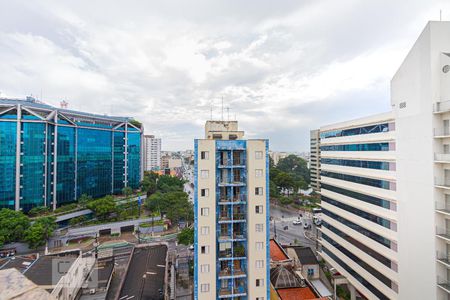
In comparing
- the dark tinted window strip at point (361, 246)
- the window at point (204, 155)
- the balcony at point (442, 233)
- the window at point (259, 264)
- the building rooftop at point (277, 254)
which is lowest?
the building rooftop at point (277, 254)

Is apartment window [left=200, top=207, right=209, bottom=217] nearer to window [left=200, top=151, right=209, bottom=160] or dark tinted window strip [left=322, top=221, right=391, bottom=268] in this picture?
window [left=200, top=151, right=209, bottom=160]

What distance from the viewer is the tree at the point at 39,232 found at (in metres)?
31.1

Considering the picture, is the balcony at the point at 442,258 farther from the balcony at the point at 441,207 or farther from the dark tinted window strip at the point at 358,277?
the dark tinted window strip at the point at 358,277

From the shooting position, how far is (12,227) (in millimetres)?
31219

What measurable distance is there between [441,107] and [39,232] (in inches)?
1744

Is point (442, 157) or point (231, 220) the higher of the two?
point (442, 157)

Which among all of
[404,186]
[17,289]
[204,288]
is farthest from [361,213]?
[17,289]

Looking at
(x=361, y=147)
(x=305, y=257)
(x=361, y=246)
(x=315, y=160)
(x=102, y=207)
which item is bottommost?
(x=305, y=257)

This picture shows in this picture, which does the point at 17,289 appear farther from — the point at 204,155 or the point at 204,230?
the point at 204,155

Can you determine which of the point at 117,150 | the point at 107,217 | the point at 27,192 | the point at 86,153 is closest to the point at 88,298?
the point at 107,217

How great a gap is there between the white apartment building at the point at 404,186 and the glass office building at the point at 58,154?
47199 millimetres

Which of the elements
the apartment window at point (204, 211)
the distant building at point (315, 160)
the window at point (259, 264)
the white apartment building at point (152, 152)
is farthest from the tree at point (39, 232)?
the white apartment building at point (152, 152)

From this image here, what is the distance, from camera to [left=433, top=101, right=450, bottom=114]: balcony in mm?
12594

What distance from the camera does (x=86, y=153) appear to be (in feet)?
162
